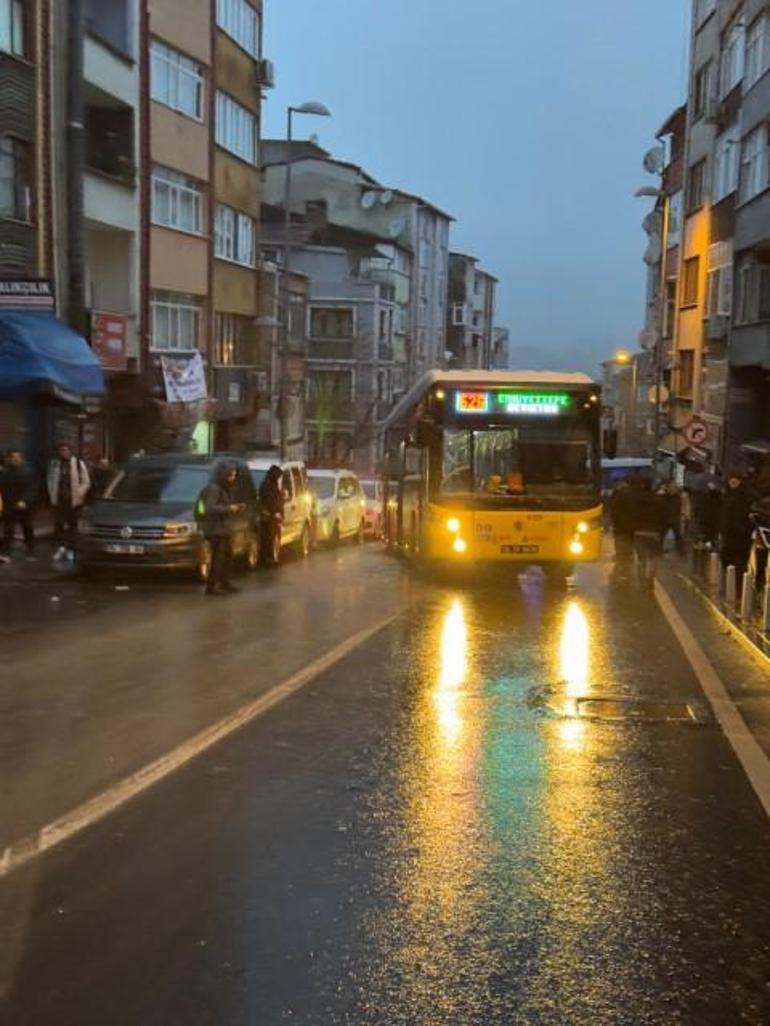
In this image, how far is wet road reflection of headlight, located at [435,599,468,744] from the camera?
26.6 ft

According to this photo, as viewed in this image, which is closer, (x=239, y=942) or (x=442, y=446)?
(x=239, y=942)

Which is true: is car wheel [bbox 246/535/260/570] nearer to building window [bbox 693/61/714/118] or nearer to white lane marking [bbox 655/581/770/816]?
white lane marking [bbox 655/581/770/816]

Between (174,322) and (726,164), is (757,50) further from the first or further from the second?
(174,322)

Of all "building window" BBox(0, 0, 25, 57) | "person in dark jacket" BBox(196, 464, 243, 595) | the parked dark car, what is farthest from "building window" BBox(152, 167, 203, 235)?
"person in dark jacket" BBox(196, 464, 243, 595)

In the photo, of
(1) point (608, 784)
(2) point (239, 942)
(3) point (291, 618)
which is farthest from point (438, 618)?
(2) point (239, 942)

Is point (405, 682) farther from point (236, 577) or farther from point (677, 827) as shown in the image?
point (236, 577)

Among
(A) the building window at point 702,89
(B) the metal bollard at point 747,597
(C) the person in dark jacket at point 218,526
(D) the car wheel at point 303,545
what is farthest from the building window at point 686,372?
(C) the person in dark jacket at point 218,526

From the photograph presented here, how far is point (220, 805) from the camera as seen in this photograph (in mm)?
6125

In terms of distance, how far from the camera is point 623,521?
17.4m

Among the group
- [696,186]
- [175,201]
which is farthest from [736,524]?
[696,186]

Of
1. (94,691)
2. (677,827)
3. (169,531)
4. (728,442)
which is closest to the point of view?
(677,827)

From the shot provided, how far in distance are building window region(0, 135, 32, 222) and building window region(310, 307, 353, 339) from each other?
48804 millimetres

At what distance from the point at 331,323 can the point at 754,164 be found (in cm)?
4428

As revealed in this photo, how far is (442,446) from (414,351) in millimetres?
65101
